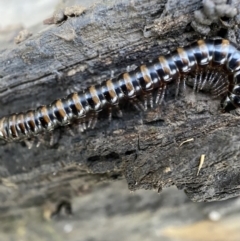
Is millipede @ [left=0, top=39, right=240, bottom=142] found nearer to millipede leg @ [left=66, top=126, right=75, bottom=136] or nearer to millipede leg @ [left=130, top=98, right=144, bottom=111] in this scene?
millipede leg @ [left=130, top=98, right=144, bottom=111]

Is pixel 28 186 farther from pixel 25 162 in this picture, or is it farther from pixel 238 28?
pixel 238 28

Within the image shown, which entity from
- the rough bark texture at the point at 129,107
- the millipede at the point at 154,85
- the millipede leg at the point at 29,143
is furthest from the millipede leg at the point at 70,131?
the millipede leg at the point at 29,143

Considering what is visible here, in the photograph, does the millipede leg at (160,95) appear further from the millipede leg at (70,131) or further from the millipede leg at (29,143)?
the millipede leg at (29,143)

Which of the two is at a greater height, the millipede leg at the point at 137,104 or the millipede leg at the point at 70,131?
the millipede leg at the point at 137,104

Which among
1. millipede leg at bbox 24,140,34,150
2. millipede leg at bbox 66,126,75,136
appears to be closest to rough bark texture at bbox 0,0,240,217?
millipede leg at bbox 66,126,75,136

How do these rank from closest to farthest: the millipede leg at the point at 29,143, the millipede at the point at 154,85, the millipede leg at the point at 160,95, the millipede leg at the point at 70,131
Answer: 1. the millipede at the point at 154,85
2. the millipede leg at the point at 160,95
3. the millipede leg at the point at 70,131
4. the millipede leg at the point at 29,143

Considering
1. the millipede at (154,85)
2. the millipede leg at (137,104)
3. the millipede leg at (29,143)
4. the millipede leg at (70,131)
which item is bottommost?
the millipede leg at (29,143)

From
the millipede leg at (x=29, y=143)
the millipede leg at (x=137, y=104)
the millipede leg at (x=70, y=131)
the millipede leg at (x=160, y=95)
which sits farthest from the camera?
the millipede leg at (x=29, y=143)
